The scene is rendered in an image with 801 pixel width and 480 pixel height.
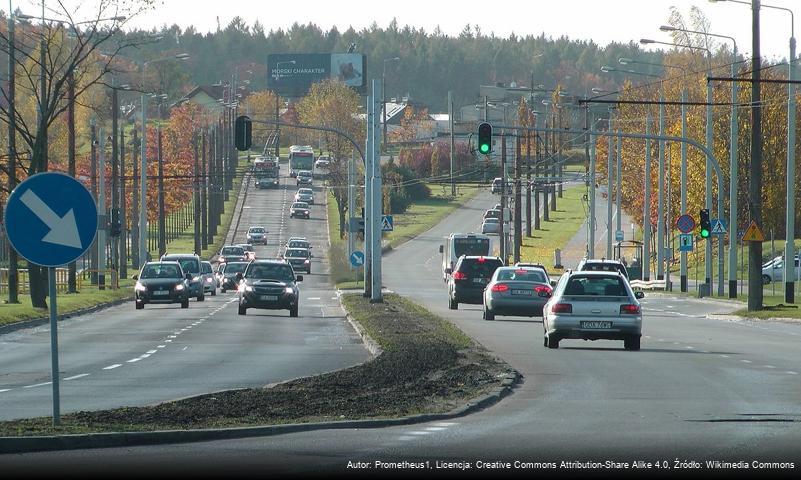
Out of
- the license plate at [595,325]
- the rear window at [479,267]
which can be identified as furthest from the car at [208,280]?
the license plate at [595,325]

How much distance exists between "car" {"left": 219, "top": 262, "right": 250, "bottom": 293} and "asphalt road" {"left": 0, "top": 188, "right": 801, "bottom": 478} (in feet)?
150

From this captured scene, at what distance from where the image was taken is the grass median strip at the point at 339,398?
1469cm

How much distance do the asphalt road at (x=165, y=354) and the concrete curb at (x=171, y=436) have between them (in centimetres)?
331

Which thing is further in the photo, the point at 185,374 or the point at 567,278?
the point at 567,278

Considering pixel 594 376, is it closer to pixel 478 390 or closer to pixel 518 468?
pixel 478 390

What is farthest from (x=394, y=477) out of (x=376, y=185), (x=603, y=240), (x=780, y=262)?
(x=603, y=240)

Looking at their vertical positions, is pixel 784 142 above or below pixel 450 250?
above

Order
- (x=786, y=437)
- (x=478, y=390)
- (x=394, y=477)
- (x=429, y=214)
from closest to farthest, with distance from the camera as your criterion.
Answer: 1. (x=394, y=477)
2. (x=786, y=437)
3. (x=478, y=390)
4. (x=429, y=214)

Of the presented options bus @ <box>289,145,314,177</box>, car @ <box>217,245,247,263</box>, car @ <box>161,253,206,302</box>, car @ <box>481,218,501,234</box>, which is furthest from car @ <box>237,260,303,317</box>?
bus @ <box>289,145,314,177</box>

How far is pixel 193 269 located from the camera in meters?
60.5

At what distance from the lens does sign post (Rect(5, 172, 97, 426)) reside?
551 inches

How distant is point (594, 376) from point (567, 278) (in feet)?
23.0

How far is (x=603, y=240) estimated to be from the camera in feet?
366

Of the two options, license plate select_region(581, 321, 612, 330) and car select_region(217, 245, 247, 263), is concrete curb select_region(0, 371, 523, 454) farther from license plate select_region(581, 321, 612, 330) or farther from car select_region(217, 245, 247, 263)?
car select_region(217, 245, 247, 263)
